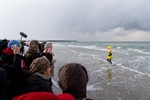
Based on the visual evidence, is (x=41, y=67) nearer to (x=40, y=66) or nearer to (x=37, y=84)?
(x=40, y=66)

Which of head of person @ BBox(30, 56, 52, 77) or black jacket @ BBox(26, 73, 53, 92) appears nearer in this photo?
black jacket @ BBox(26, 73, 53, 92)

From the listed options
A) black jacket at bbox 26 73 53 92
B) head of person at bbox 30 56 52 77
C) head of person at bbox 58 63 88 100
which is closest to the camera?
head of person at bbox 58 63 88 100

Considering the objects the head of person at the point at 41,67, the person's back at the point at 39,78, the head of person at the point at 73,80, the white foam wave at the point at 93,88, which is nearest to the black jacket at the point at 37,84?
the person's back at the point at 39,78

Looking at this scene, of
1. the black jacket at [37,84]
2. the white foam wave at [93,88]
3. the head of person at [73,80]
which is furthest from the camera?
the white foam wave at [93,88]

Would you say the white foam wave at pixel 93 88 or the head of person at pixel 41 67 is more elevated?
the head of person at pixel 41 67

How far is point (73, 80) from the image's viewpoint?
Result: 272 cm

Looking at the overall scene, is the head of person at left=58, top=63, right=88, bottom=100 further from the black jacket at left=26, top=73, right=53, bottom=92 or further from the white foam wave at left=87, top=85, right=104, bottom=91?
the white foam wave at left=87, top=85, right=104, bottom=91

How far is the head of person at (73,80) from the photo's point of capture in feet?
8.95

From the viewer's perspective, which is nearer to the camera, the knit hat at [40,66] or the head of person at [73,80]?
the head of person at [73,80]

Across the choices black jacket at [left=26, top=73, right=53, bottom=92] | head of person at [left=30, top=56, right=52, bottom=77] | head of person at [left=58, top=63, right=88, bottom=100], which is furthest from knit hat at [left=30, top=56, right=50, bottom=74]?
head of person at [left=58, top=63, right=88, bottom=100]

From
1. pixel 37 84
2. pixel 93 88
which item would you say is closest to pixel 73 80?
pixel 37 84

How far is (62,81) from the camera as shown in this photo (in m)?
2.77

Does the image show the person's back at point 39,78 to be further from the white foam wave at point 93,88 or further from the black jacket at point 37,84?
the white foam wave at point 93,88

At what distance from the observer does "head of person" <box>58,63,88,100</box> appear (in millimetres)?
2727
